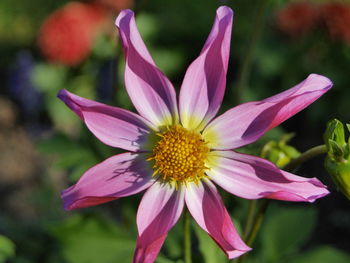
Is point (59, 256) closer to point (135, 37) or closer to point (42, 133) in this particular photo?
point (135, 37)

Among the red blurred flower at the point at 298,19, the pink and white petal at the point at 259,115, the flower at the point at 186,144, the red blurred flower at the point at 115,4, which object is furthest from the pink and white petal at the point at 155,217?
the red blurred flower at the point at 115,4

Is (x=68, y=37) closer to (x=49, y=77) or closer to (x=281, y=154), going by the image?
(x=49, y=77)

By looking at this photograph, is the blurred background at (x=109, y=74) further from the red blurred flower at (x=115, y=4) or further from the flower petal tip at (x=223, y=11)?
the flower petal tip at (x=223, y=11)

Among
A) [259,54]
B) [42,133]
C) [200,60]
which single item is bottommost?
[42,133]

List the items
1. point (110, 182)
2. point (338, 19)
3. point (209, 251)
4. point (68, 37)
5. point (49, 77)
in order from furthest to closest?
point (49, 77), point (68, 37), point (338, 19), point (209, 251), point (110, 182)

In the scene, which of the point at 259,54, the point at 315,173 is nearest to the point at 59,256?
the point at 315,173

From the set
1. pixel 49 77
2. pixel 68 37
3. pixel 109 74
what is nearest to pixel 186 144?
pixel 109 74
